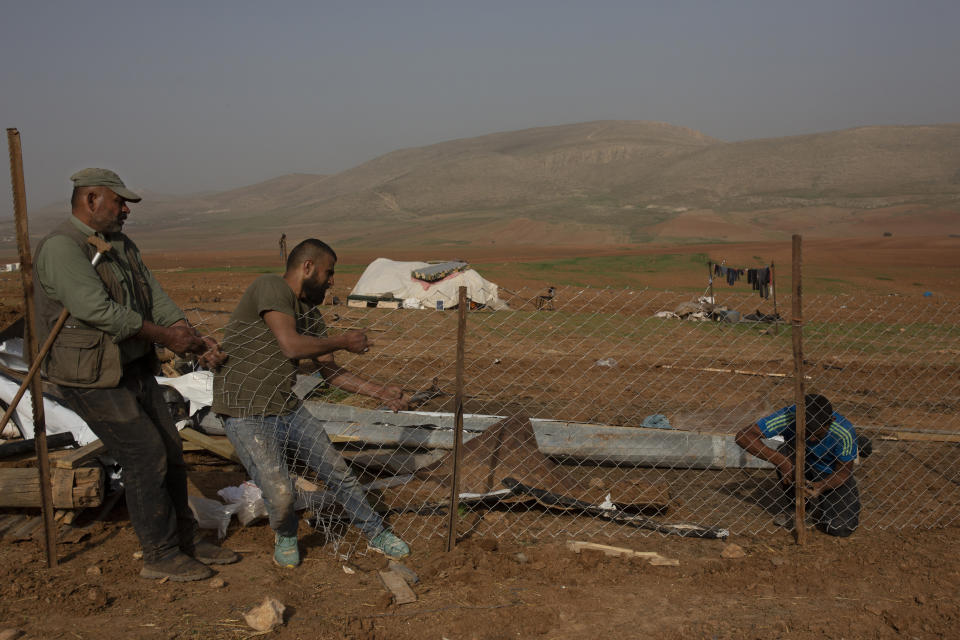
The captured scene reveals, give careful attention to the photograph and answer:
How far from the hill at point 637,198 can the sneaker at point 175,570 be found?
51329 millimetres

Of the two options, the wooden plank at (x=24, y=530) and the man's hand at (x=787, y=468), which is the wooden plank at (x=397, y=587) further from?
the man's hand at (x=787, y=468)

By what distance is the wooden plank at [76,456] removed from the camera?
13.3 feet

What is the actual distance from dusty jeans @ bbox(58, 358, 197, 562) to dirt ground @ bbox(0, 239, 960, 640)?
27 cm

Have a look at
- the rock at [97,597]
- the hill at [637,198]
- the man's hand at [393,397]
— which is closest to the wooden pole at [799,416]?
the man's hand at [393,397]

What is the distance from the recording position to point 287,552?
379cm

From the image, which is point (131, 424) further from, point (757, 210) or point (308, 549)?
point (757, 210)

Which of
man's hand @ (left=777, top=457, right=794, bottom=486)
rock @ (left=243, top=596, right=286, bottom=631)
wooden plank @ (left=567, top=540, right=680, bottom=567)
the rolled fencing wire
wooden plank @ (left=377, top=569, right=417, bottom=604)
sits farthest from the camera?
the rolled fencing wire

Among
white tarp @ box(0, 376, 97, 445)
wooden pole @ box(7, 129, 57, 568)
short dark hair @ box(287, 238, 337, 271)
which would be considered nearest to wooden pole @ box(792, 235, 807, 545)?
short dark hair @ box(287, 238, 337, 271)

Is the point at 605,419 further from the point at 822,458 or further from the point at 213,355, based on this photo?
the point at 213,355

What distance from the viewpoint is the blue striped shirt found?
→ 4457 millimetres

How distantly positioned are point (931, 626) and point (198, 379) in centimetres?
538

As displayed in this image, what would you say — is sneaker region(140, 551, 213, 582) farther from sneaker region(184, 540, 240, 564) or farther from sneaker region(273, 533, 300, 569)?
sneaker region(273, 533, 300, 569)

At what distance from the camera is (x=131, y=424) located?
3455 millimetres

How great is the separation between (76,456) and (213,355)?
52.2 inches
